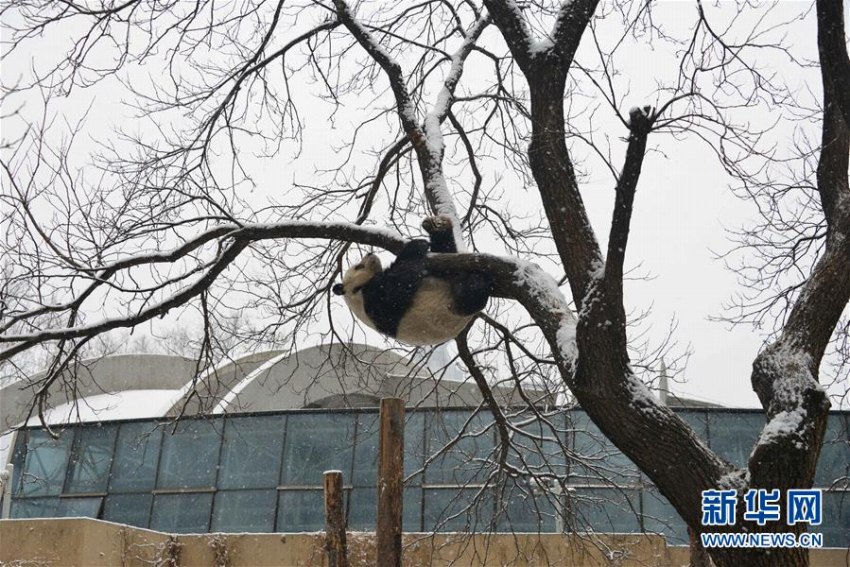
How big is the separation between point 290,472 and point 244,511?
38.7 inches

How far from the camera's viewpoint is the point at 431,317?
545 centimetres

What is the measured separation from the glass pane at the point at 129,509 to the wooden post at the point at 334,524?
8284 mm

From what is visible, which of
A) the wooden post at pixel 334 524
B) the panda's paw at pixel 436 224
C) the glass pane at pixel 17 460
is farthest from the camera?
the glass pane at pixel 17 460

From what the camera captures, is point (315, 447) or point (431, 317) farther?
point (315, 447)

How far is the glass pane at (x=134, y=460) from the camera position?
14312 millimetres

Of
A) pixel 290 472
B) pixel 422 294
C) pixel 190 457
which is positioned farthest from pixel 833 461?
pixel 190 457

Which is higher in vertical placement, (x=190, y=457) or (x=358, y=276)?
(x=358, y=276)

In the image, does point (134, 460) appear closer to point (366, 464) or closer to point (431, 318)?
point (366, 464)

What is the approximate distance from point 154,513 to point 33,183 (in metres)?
9.61

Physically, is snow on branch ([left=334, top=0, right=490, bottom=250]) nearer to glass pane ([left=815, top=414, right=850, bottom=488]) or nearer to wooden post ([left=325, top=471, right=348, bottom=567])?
wooden post ([left=325, top=471, right=348, bottom=567])

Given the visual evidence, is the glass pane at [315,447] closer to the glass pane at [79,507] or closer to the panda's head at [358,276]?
the glass pane at [79,507]

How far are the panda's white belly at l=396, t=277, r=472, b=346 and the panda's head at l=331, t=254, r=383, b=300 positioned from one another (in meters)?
0.57

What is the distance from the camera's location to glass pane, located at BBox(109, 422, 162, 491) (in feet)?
47.0

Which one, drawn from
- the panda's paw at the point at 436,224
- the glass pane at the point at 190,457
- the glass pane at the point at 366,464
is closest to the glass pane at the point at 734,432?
the glass pane at the point at 366,464
